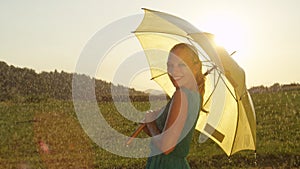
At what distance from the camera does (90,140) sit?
1471 centimetres

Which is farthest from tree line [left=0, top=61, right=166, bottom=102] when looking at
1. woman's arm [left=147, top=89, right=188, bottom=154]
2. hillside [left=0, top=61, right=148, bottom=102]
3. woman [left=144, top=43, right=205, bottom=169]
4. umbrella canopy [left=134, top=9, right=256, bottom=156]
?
woman's arm [left=147, top=89, right=188, bottom=154]

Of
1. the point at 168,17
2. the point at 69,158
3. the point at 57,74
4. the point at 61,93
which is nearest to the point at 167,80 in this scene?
the point at 168,17

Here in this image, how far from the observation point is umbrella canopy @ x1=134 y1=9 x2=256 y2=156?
4.68 metres

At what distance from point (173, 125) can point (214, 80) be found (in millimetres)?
1308

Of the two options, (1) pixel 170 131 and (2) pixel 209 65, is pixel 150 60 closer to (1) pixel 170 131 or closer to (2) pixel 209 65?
(2) pixel 209 65

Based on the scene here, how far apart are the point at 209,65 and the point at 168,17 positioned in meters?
0.58

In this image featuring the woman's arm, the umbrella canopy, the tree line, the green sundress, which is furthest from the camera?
the tree line

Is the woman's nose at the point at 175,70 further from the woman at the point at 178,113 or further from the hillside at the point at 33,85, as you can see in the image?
the hillside at the point at 33,85

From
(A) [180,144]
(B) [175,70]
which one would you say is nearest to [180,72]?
(B) [175,70]

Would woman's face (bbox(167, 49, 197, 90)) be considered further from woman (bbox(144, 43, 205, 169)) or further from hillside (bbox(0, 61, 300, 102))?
hillside (bbox(0, 61, 300, 102))

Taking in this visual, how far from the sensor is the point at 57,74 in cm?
2516

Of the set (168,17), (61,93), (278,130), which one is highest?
(168,17)

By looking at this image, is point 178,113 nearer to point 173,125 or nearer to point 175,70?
point 173,125

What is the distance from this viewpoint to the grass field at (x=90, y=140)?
1153 centimetres
